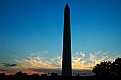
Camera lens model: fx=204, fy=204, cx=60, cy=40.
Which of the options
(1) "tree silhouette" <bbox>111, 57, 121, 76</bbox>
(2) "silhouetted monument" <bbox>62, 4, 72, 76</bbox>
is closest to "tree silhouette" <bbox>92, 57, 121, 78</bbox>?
(1) "tree silhouette" <bbox>111, 57, 121, 76</bbox>

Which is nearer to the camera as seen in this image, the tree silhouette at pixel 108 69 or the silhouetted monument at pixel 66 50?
the silhouetted monument at pixel 66 50

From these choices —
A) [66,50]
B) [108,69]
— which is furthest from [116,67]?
[66,50]

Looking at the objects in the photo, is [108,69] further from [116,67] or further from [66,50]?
[66,50]

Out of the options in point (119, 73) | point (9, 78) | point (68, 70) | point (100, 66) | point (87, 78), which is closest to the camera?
point (68, 70)

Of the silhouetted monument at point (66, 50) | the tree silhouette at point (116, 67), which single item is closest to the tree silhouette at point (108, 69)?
the tree silhouette at point (116, 67)

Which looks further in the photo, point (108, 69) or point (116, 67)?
point (108, 69)

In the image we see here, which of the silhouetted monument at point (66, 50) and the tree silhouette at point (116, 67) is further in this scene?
the tree silhouette at point (116, 67)

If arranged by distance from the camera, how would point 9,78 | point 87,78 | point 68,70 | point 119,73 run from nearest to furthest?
1. point 68,70
2. point 119,73
3. point 87,78
4. point 9,78

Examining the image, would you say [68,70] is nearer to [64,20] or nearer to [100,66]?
[64,20]

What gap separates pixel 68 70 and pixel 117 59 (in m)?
28.3

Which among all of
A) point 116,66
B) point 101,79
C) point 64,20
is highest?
point 64,20

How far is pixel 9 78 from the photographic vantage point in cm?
7431

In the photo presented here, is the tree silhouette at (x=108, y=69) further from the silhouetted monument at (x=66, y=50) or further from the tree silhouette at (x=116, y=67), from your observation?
the silhouetted monument at (x=66, y=50)

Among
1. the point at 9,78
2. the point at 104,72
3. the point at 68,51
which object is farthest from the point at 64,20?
the point at 9,78
